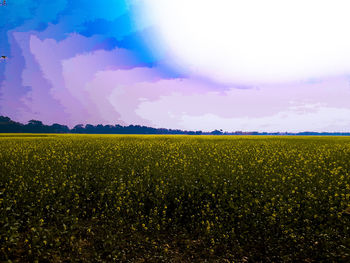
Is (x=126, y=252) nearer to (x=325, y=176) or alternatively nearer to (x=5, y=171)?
(x=5, y=171)

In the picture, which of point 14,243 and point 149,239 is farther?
point 149,239

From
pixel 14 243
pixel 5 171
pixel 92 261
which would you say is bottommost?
pixel 92 261

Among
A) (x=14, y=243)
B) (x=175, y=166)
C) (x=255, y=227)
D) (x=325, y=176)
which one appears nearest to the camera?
(x=14, y=243)

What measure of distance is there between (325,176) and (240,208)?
622 centimetres

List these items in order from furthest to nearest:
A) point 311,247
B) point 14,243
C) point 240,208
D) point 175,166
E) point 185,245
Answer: point 175,166
point 240,208
point 185,245
point 311,247
point 14,243

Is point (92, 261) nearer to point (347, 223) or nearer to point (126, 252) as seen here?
point (126, 252)

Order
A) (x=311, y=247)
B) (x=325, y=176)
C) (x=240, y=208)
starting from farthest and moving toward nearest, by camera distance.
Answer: (x=325, y=176) < (x=240, y=208) < (x=311, y=247)

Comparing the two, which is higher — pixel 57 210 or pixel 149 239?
pixel 57 210

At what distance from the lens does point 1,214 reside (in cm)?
737

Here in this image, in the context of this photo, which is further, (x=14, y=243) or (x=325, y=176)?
(x=325, y=176)

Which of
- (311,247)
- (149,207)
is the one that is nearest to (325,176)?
(311,247)

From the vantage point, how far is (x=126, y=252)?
265 inches

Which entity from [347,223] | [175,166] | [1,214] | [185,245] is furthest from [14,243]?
[347,223]

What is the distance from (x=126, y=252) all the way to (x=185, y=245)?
1.97 metres
